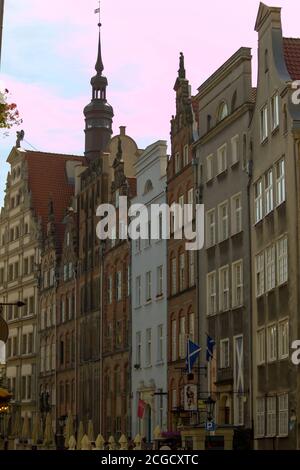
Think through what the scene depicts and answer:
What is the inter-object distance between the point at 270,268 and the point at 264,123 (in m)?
5.48

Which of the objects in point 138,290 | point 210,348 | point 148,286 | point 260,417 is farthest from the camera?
point 138,290

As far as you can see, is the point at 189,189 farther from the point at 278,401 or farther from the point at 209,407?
the point at 278,401

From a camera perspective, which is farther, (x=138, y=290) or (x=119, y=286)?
(x=119, y=286)

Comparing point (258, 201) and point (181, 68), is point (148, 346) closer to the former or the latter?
point (181, 68)

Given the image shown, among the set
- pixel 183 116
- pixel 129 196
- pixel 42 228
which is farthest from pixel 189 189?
pixel 42 228

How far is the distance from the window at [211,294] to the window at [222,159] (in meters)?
4.28

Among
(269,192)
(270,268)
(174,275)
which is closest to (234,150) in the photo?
(269,192)

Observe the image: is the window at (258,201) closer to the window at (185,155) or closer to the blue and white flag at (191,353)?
the blue and white flag at (191,353)

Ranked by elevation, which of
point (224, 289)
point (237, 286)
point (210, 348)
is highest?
point (224, 289)

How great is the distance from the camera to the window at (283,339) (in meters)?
36.0

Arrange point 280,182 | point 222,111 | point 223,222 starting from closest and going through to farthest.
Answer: point 280,182 < point 223,222 < point 222,111

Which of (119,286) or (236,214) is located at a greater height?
(236,214)

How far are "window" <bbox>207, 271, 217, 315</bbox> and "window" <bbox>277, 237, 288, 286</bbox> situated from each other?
26.7 feet

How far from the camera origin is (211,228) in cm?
4569
